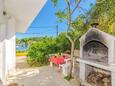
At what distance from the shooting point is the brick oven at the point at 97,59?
4238 mm

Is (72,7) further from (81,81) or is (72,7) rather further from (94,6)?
(81,81)

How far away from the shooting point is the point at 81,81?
5359 mm

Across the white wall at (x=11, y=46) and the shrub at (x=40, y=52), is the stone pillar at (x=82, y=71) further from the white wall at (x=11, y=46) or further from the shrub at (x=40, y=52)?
the shrub at (x=40, y=52)

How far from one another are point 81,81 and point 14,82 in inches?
73.4

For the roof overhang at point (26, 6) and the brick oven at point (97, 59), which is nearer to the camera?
the brick oven at point (97, 59)

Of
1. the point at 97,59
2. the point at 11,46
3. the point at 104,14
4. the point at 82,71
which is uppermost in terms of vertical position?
the point at 104,14

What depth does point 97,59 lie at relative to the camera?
4.95 meters

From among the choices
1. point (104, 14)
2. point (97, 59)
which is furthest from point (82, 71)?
point (104, 14)

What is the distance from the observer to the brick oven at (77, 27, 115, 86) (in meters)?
4.24

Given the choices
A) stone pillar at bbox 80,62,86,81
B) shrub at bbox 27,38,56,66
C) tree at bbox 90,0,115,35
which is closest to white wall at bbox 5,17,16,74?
shrub at bbox 27,38,56,66

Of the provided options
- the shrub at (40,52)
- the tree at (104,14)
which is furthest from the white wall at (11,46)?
the tree at (104,14)

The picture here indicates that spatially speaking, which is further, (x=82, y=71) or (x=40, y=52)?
(x=40, y=52)

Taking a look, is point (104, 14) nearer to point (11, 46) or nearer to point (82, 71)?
point (82, 71)

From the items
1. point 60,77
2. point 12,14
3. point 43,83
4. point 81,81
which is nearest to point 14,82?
point 43,83
